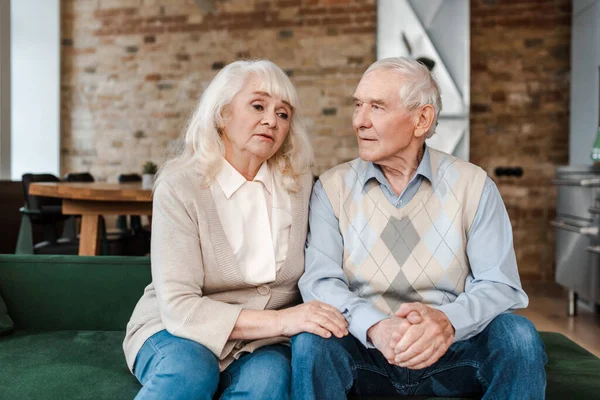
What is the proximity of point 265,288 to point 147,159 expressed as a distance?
16.9 feet

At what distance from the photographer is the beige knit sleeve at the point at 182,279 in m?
1.56

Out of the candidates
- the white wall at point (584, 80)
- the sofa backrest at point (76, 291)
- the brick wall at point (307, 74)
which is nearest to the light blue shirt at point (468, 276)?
the sofa backrest at point (76, 291)

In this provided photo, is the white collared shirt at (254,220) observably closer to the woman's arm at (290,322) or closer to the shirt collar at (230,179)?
the shirt collar at (230,179)

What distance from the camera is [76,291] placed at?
86.0 inches

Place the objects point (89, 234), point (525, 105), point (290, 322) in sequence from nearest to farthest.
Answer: point (290, 322) < point (89, 234) < point (525, 105)

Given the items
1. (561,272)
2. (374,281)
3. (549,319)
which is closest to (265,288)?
(374,281)

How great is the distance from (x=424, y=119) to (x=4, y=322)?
5.38 feet

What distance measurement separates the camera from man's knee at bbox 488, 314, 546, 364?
1.44m

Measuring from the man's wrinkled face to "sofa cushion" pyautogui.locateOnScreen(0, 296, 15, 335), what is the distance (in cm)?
141

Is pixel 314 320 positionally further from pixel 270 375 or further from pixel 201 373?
pixel 201 373

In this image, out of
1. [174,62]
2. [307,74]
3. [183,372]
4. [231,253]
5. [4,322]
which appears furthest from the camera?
[174,62]

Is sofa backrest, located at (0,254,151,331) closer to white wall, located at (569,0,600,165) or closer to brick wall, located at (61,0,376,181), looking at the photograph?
brick wall, located at (61,0,376,181)

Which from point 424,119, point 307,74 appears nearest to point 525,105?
point 307,74

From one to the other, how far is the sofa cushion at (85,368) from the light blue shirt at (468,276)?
10.1 inches
